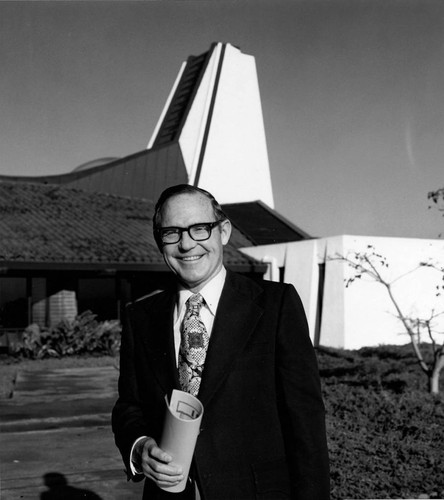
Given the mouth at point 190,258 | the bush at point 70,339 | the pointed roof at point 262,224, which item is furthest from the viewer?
the pointed roof at point 262,224

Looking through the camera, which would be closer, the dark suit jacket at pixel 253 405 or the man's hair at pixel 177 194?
the dark suit jacket at pixel 253 405

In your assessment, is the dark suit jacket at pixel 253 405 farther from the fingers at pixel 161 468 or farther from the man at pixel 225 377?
the fingers at pixel 161 468

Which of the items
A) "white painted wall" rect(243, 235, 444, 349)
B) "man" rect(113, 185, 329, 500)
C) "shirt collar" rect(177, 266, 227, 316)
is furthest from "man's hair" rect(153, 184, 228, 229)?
"white painted wall" rect(243, 235, 444, 349)

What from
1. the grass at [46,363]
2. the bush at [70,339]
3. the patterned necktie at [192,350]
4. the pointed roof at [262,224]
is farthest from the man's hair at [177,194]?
the pointed roof at [262,224]

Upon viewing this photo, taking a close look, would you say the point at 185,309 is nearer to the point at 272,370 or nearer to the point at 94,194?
the point at 272,370

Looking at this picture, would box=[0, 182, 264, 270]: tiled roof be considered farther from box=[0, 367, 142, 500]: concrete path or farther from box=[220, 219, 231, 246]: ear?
box=[220, 219, 231, 246]: ear

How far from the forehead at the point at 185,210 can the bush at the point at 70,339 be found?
12.6m

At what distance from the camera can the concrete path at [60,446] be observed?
4.82m

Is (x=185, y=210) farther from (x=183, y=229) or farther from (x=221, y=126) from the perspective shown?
(x=221, y=126)

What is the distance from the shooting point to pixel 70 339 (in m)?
14.3

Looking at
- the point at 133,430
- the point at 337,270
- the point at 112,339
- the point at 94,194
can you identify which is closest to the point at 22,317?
the point at 112,339

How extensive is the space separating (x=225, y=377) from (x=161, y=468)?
1.09 feet

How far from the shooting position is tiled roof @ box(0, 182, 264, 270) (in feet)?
47.1

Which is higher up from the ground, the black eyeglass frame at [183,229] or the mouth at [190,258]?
the black eyeglass frame at [183,229]
